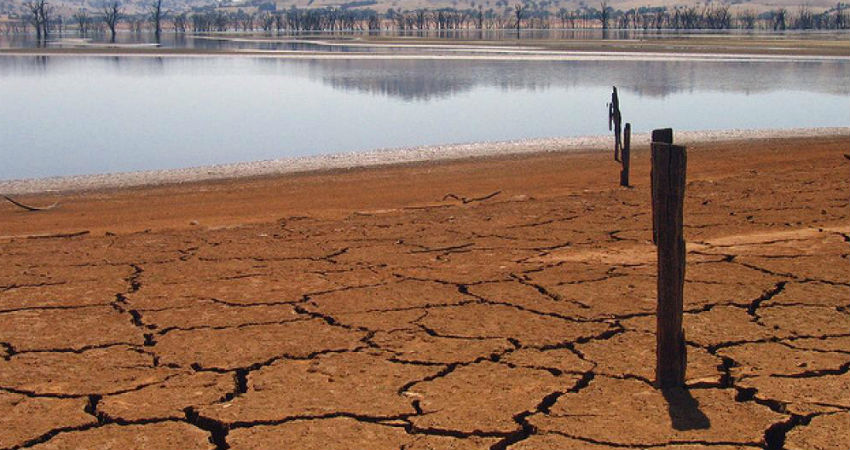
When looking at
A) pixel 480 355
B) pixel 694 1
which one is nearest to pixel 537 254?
pixel 480 355

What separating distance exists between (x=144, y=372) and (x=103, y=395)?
1.15ft

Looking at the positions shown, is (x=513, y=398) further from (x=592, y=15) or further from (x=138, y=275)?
(x=592, y=15)

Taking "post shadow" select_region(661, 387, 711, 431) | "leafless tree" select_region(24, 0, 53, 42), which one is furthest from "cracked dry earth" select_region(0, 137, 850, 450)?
"leafless tree" select_region(24, 0, 53, 42)

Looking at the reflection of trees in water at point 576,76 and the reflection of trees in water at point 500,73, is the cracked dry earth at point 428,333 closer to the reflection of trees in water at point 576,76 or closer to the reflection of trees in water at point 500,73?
the reflection of trees in water at point 500,73

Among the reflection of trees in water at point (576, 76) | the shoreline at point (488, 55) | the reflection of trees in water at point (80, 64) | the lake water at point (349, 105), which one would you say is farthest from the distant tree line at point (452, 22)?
the lake water at point (349, 105)

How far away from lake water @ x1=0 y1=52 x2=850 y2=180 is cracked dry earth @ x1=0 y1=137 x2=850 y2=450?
8.06 metres

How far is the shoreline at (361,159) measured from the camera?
45.1 feet

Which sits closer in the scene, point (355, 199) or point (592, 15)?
point (355, 199)

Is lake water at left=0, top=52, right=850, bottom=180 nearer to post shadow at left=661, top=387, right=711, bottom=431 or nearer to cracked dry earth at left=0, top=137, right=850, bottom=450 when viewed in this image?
cracked dry earth at left=0, top=137, right=850, bottom=450

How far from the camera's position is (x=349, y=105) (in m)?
24.5

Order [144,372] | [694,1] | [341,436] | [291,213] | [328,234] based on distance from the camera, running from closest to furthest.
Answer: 1. [341,436]
2. [144,372]
3. [328,234]
4. [291,213]
5. [694,1]

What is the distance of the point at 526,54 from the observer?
46.5m

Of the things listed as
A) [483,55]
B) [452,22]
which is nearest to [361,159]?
[483,55]

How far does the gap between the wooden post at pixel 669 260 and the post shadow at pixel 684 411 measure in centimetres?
6
